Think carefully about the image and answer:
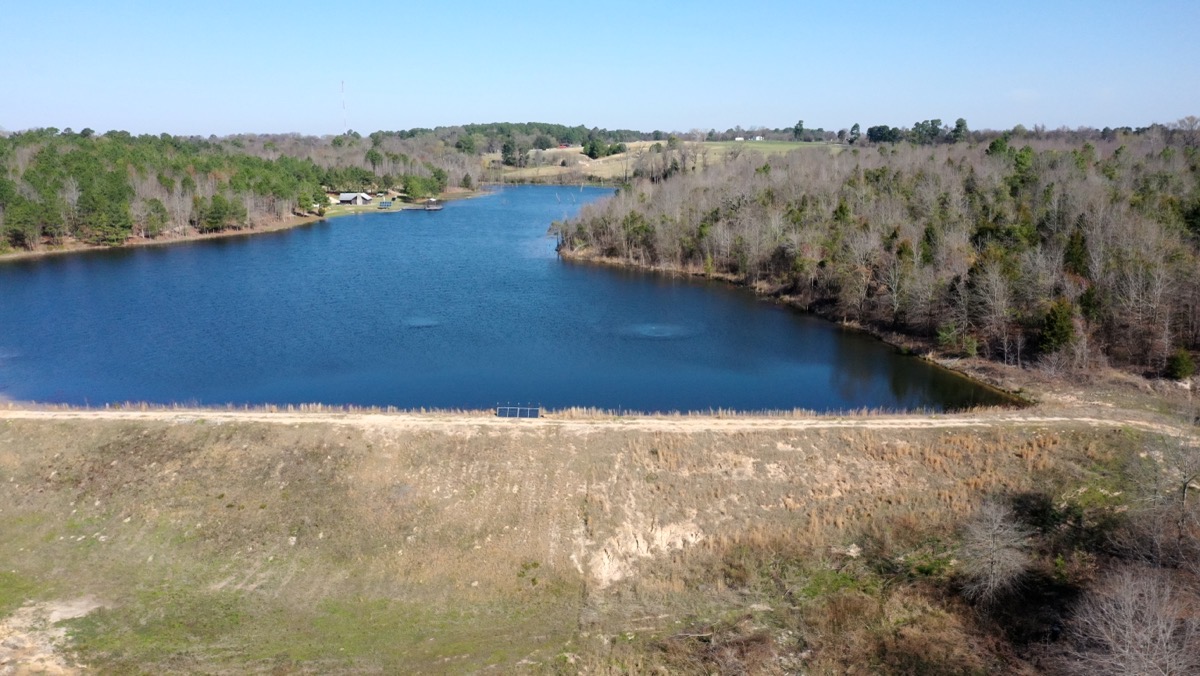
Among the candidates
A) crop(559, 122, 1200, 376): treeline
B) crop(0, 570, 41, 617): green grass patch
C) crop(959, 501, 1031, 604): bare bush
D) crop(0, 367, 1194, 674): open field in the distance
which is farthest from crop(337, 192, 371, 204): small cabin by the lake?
crop(959, 501, 1031, 604): bare bush

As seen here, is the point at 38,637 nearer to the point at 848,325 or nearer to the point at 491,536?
the point at 491,536

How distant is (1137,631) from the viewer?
70.2 ft

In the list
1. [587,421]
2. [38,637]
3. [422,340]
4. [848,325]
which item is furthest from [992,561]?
[422,340]

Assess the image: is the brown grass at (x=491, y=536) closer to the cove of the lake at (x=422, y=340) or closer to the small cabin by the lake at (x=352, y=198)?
the cove of the lake at (x=422, y=340)

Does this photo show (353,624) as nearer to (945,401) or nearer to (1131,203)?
(945,401)

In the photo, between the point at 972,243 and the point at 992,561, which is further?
the point at 972,243

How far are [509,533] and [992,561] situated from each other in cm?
1907

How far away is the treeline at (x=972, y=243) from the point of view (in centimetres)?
5212

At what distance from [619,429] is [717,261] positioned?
54.9 meters

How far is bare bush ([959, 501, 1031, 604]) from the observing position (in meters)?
27.6

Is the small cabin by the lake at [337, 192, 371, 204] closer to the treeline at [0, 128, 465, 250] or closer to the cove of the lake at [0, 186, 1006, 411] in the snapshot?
the treeline at [0, 128, 465, 250]

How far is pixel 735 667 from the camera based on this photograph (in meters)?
24.3

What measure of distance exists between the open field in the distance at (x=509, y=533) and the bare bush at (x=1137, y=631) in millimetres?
3120

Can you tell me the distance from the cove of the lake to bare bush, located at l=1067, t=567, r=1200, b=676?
22606mm
